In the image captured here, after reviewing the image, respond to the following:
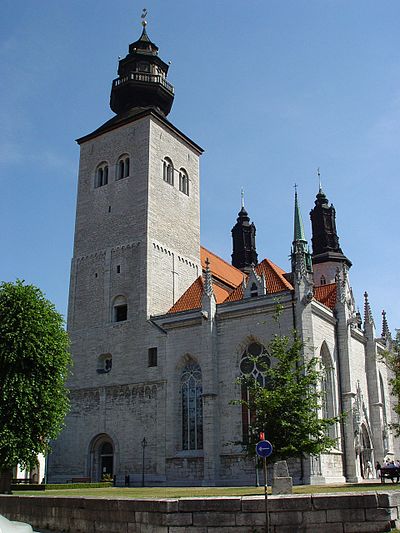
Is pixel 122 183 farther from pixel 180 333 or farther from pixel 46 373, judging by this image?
pixel 46 373

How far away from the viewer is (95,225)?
139 ft

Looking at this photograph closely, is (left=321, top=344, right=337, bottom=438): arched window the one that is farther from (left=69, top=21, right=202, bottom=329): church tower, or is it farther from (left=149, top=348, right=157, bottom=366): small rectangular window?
(left=69, top=21, right=202, bottom=329): church tower

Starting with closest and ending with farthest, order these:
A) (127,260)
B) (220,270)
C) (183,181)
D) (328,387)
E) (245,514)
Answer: (245,514) < (328,387) < (127,260) < (183,181) < (220,270)

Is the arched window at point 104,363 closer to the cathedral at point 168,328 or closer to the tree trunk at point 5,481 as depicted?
the cathedral at point 168,328

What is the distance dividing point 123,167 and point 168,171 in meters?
3.23

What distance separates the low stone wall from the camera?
1242 cm

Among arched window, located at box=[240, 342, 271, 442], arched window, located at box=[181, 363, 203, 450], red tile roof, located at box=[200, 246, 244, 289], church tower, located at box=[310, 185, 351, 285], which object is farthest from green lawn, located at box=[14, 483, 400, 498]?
church tower, located at box=[310, 185, 351, 285]

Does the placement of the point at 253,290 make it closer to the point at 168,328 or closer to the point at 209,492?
the point at 168,328

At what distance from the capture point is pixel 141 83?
146 feet

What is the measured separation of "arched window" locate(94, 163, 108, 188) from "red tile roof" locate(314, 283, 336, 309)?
17.0m

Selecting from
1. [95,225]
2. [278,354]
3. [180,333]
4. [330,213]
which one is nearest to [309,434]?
[278,354]

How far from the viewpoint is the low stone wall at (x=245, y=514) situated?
12422 mm

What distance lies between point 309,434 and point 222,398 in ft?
38.0

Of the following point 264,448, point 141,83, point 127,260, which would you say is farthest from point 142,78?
point 264,448
